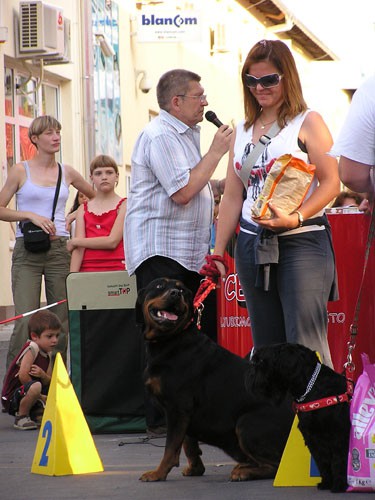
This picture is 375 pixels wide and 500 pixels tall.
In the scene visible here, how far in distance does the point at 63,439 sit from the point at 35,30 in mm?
11673

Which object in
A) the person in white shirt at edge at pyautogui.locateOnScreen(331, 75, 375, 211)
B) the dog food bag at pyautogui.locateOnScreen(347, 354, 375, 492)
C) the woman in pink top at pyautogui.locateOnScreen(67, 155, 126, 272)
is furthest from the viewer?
the woman in pink top at pyautogui.locateOnScreen(67, 155, 126, 272)

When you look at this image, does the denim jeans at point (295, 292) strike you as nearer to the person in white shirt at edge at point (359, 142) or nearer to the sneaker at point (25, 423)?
the person in white shirt at edge at point (359, 142)

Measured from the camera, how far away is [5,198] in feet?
30.3

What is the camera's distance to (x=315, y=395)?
5.23 meters

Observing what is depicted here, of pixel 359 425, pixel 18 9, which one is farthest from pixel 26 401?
pixel 18 9

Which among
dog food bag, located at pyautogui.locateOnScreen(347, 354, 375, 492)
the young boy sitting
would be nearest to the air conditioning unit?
the young boy sitting

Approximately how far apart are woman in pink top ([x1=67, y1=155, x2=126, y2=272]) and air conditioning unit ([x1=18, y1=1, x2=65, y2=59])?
8.32 metres

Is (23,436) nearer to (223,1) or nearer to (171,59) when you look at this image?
(171,59)

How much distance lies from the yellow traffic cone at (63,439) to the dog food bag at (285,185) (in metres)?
1.39

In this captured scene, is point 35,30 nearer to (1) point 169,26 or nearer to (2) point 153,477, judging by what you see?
(1) point 169,26

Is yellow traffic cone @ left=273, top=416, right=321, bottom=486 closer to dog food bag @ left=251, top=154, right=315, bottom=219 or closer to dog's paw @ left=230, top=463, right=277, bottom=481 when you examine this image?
dog's paw @ left=230, top=463, right=277, bottom=481

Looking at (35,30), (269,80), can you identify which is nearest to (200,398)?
(269,80)

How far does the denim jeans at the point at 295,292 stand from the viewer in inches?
221

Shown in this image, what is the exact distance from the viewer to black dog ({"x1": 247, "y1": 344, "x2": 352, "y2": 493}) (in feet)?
17.0
